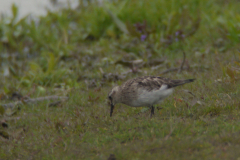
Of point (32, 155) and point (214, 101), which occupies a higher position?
point (214, 101)

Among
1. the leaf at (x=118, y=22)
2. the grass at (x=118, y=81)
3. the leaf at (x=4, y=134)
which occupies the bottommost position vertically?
the leaf at (x=4, y=134)

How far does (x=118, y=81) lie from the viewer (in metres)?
7.27

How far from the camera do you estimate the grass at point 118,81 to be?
13.8 ft

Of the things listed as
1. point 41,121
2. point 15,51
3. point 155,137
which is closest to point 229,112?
point 155,137

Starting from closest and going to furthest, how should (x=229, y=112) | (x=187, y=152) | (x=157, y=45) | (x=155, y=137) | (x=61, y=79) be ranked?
(x=187, y=152) → (x=155, y=137) → (x=229, y=112) → (x=61, y=79) → (x=157, y=45)

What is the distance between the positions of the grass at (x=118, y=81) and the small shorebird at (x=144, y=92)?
247mm

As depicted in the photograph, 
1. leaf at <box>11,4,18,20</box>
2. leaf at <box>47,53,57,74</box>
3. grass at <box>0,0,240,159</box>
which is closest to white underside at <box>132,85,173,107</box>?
grass at <box>0,0,240,159</box>

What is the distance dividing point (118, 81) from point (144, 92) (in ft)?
6.79

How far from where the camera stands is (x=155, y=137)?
4.25 metres

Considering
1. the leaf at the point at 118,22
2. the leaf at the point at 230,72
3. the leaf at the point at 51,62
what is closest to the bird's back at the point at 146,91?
the leaf at the point at 230,72

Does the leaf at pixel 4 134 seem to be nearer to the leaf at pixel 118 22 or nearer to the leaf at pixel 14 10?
the leaf at pixel 118 22

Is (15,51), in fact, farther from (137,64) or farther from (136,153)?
(136,153)

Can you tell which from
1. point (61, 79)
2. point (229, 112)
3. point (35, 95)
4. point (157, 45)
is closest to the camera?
point (229, 112)

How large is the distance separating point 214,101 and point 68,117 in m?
2.69
